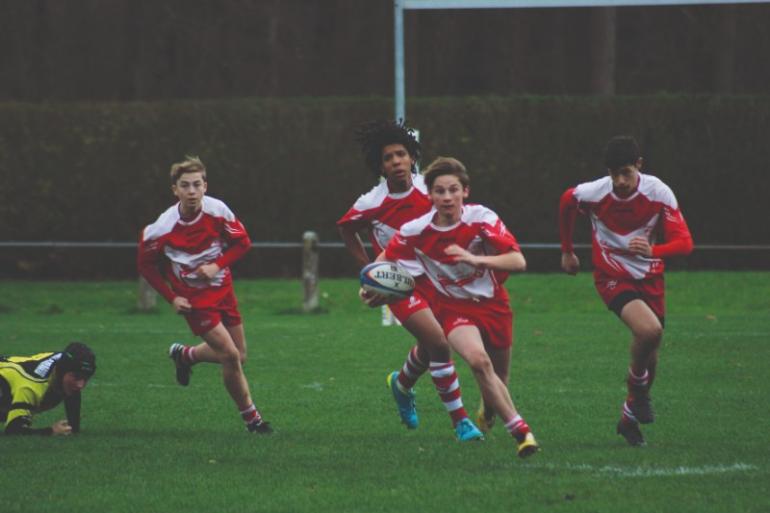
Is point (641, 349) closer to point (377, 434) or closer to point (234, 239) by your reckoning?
point (377, 434)

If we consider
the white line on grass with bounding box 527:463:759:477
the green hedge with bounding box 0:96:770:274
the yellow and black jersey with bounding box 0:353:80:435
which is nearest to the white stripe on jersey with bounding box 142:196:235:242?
the yellow and black jersey with bounding box 0:353:80:435

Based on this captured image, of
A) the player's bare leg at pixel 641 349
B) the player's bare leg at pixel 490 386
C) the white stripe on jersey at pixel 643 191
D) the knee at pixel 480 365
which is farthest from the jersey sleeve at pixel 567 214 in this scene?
the knee at pixel 480 365

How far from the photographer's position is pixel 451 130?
23875mm

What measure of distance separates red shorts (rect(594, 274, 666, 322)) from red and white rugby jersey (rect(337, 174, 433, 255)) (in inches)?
54.1

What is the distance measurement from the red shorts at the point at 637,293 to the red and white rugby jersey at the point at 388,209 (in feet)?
4.51

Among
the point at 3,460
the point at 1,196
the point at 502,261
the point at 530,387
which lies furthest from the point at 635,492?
the point at 1,196

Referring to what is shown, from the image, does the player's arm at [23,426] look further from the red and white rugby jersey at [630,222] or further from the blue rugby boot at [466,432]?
the red and white rugby jersey at [630,222]

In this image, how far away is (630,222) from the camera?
9273 mm

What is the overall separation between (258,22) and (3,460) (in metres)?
24.7

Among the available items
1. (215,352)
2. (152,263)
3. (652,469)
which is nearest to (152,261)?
(152,263)

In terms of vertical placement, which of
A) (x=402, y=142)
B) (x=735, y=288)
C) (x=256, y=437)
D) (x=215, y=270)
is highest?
(x=402, y=142)

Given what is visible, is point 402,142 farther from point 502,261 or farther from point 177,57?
point 177,57

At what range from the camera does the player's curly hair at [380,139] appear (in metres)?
10.1

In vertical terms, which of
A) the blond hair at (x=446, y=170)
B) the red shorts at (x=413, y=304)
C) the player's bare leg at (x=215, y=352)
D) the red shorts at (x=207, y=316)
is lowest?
the player's bare leg at (x=215, y=352)
